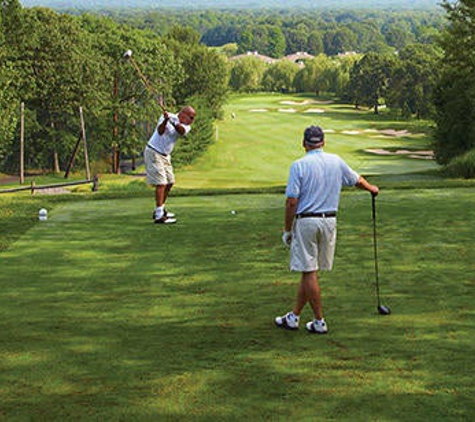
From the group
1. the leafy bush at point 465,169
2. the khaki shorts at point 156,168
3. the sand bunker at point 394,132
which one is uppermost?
the khaki shorts at point 156,168

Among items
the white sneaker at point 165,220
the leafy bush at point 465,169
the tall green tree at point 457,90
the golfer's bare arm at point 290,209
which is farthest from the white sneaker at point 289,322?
the tall green tree at point 457,90

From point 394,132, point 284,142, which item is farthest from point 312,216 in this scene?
point 394,132

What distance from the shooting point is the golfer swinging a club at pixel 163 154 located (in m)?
13.3

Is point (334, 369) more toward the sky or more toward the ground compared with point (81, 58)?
more toward the ground

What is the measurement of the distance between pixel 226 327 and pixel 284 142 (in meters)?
79.8

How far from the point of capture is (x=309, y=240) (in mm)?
7227

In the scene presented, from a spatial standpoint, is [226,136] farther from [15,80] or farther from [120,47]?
[15,80]

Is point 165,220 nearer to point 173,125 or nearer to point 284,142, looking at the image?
point 173,125

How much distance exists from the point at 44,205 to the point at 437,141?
50878 millimetres

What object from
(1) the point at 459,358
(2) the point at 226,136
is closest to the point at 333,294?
(1) the point at 459,358

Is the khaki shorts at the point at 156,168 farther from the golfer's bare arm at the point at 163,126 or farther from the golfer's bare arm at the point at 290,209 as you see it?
the golfer's bare arm at the point at 290,209

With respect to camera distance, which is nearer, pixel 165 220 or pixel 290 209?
pixel 290 209

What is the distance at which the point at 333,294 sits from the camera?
8.48 meters

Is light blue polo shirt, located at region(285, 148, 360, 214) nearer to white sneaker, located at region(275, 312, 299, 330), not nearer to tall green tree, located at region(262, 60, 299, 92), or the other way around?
white sneaker, located at region(275, 312, 299, 330)
